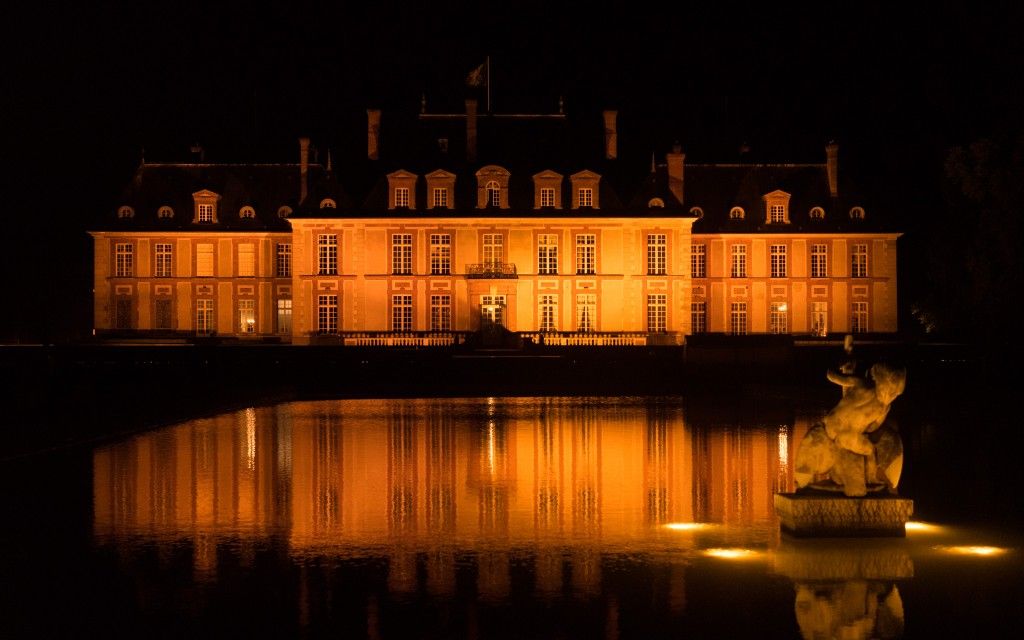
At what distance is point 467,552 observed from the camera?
9.52m

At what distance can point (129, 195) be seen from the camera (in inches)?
2066

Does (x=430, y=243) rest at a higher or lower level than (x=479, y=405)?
higher

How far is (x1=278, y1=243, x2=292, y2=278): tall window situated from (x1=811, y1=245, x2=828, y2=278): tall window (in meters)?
21.2

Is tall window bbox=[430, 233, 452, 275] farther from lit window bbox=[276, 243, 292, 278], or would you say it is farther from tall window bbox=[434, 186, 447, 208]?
lit window bbox=[276, 243, 292, 278]

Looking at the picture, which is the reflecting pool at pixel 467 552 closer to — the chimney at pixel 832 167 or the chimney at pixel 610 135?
the chimney at pixel 610 135

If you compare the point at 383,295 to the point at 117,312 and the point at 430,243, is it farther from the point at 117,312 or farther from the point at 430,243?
the point at 117,312

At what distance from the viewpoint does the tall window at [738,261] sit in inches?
2036

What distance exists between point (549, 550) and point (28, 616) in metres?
3.71

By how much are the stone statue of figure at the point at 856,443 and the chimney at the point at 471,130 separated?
40669mm

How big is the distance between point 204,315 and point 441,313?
10373mm

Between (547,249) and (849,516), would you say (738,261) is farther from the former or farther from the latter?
(849,516)

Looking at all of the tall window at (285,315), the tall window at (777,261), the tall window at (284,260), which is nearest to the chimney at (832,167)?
the tall window at (777,261)

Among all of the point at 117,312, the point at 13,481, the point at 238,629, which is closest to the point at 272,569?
the point at 238,629

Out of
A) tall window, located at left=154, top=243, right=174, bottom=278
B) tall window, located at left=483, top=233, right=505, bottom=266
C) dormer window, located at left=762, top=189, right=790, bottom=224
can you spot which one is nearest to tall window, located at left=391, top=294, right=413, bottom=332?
tall window, located at left=483, top=233, right=505, bottom=266
